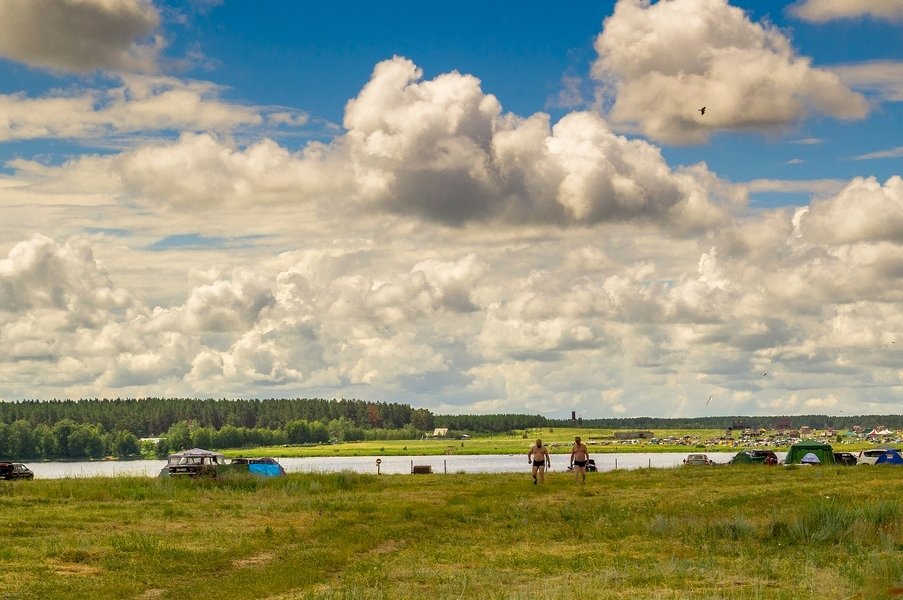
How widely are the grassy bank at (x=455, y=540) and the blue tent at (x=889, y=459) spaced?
725 inches

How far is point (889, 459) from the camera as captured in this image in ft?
218

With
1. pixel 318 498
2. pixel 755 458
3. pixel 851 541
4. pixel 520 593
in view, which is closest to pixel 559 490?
pixel 318 498

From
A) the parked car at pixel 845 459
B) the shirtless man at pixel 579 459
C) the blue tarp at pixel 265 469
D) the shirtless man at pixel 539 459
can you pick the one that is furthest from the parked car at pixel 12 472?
the parked car at pixel 845 459

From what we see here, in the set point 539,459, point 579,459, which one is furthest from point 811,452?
point 539,459

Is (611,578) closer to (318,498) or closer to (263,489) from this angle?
(318,498)

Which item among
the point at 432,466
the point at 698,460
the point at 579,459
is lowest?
the point at 432,466

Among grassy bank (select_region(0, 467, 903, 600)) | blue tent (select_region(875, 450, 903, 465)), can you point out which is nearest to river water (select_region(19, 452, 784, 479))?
blue tent (select_region(875, 450, 903, 465))

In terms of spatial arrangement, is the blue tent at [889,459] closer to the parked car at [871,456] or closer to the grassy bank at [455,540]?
the parked car at [871,456]

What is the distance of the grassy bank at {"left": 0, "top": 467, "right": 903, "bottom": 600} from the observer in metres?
22.7

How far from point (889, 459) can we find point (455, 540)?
144ft

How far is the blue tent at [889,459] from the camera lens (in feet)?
217

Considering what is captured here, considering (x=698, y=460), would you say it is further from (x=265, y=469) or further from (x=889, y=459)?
(x=265, y=469)

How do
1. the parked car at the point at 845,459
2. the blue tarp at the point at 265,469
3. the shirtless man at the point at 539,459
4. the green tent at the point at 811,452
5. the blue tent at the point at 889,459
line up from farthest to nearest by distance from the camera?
the green tent at the point at 811,452
the parked car at the point at 845,459
the blue tent at the point at 889,459
the blue tarp at the point at 265,469
the shirtless man at the point at 539,459

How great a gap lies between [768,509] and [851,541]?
22.6 ft
